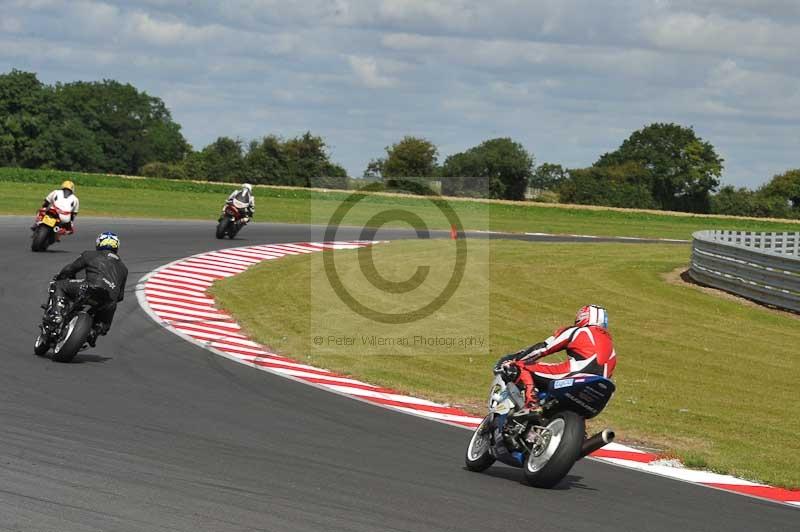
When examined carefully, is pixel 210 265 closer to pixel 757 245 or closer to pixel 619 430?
pixel 619 430

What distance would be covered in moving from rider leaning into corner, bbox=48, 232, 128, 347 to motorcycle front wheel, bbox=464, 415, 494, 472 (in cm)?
592

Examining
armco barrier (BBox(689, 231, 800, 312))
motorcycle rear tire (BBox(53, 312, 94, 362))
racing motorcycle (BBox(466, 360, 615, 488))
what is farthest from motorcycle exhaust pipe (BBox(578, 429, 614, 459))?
armco barrier (BBox(689, 231, 800, 312))

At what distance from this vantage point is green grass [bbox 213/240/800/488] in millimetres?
13820

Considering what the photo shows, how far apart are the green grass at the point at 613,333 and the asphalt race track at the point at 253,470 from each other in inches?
83.2

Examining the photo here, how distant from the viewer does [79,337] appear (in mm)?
14281

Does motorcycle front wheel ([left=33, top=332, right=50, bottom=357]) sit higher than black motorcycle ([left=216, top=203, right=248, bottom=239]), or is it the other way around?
black motorcycle ([left=216, top=203, right=248, bottom=239])

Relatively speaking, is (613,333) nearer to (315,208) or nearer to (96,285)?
(96,285)

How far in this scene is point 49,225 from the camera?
27203mm

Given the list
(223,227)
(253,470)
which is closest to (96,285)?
(253,470)

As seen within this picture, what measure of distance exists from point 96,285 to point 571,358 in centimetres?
692

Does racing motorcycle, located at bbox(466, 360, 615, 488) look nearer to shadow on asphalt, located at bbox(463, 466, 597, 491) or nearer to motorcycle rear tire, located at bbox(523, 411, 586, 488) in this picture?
motorcycle rear tire, located at bbox(523, 411, 586, 488)

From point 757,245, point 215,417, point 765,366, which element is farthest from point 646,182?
point 215,417

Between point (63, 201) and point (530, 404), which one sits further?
point (63, 201)

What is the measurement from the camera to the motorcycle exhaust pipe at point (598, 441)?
892cm
